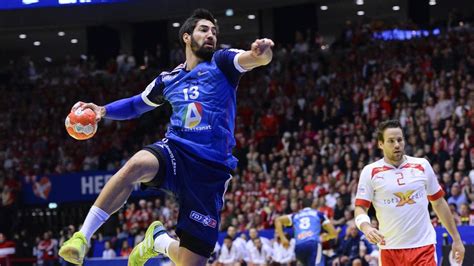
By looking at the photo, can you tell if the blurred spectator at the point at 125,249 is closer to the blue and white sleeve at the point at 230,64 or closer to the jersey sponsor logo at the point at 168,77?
the jersey sponsor logo at the point at 168,77

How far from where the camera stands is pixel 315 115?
26859mm

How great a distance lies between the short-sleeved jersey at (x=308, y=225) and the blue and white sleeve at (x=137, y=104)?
9.63 m

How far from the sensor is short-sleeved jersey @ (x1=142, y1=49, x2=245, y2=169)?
7.32m

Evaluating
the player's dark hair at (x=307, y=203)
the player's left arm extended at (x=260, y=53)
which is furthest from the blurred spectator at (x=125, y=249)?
the player's left arm extended at (x=260, y=53)

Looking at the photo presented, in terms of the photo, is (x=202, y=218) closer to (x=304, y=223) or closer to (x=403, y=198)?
(x=403, y=198)

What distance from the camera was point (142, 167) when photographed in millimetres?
6914

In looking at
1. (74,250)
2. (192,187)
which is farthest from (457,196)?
(74,250)

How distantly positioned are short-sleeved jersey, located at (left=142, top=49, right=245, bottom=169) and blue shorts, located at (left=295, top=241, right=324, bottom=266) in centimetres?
1003

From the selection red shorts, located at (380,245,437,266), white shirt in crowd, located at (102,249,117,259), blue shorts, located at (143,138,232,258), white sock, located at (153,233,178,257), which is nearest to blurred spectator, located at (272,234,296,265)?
white shirt in crowd, located at (102,249,117,259)

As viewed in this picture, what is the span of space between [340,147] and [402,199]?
14.7 metres

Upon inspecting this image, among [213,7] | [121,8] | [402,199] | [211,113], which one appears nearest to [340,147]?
[213,7]

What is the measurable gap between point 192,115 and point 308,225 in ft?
33.8

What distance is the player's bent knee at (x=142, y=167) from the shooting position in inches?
269

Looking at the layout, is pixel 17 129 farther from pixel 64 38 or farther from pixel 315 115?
pixel 315 115
